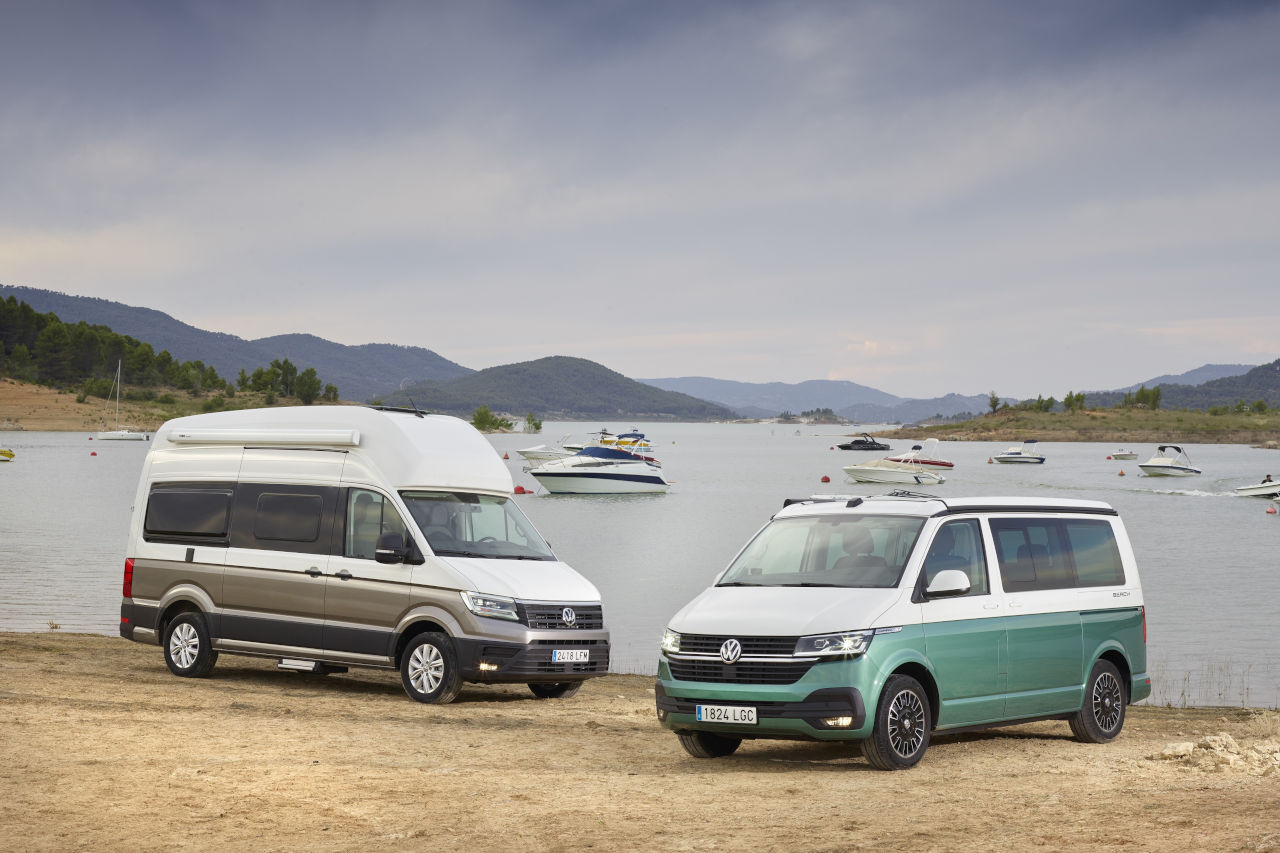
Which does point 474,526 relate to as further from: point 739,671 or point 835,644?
point 835,644

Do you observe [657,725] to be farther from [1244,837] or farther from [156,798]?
[1244,837]

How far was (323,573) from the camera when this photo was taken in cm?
1488

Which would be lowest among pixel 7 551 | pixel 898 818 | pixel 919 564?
pixel 7 551

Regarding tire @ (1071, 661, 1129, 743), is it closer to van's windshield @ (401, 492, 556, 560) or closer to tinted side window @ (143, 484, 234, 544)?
van's windshield @ (401, 492, 556, 560)

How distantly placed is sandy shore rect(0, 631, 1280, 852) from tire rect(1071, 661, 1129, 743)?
0.17 m

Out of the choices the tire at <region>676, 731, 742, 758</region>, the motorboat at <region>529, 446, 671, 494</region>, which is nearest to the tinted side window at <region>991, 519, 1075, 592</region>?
the tire at <region>676, 731, 742, 758</region>

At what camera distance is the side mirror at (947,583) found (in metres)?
10.5

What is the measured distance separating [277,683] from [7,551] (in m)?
26.2

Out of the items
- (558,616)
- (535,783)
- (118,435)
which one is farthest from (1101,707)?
(118,435)

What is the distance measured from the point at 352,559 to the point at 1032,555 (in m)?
7.42

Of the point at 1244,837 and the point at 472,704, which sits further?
the point at 472,704

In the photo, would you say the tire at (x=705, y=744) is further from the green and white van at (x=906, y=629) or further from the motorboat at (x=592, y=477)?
the motorboat at (x=592, y=477)

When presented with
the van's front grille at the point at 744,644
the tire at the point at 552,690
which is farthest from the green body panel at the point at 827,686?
the tire at the point at 552,690

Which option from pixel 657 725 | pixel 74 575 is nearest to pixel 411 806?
pixel 657 725
